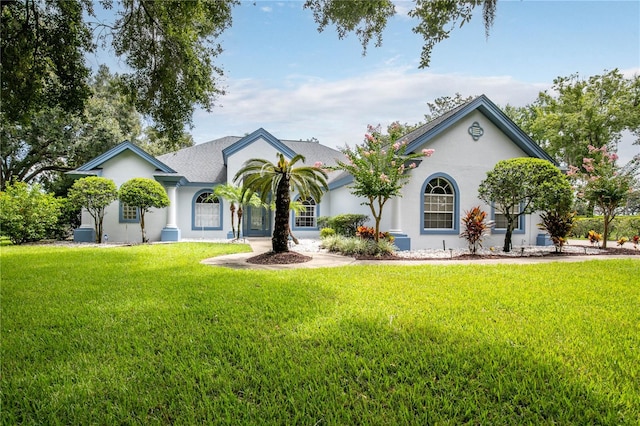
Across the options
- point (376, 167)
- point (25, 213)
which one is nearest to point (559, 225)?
point (376, 167)

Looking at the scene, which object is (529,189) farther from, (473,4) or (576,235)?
(576,235)

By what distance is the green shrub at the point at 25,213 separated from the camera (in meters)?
13.7

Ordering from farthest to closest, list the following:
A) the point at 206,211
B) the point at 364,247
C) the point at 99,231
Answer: the point at 206,211 → the point at 99,231 → the point at 364,247

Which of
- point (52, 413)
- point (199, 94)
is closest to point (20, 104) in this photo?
point (199, 94)

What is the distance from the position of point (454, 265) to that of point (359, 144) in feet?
16.6

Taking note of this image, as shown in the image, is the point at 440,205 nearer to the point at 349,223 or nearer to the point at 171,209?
the point at 349,223

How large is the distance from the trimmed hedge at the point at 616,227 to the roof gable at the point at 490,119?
280 inches

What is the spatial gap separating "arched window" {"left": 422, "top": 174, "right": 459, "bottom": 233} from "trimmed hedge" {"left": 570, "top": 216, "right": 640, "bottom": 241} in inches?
350

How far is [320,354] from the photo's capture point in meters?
3.19

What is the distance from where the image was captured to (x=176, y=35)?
289 inches

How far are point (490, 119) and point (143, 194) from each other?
14793 millimetres

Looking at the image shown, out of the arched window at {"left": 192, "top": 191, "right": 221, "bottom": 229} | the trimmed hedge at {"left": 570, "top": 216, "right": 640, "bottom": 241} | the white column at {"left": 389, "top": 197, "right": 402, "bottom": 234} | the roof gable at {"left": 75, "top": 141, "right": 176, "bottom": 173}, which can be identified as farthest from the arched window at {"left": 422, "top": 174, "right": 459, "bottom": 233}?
Answer: the roof gable at {"left": 75, "top": 141, "right": 176, "bottom": 173}

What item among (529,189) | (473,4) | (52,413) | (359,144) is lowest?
(52,413)

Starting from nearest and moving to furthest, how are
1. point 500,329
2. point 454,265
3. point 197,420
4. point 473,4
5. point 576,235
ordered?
point 197,420 < point 500,329 < point 473,4 < point 454,265 < point 576,235
